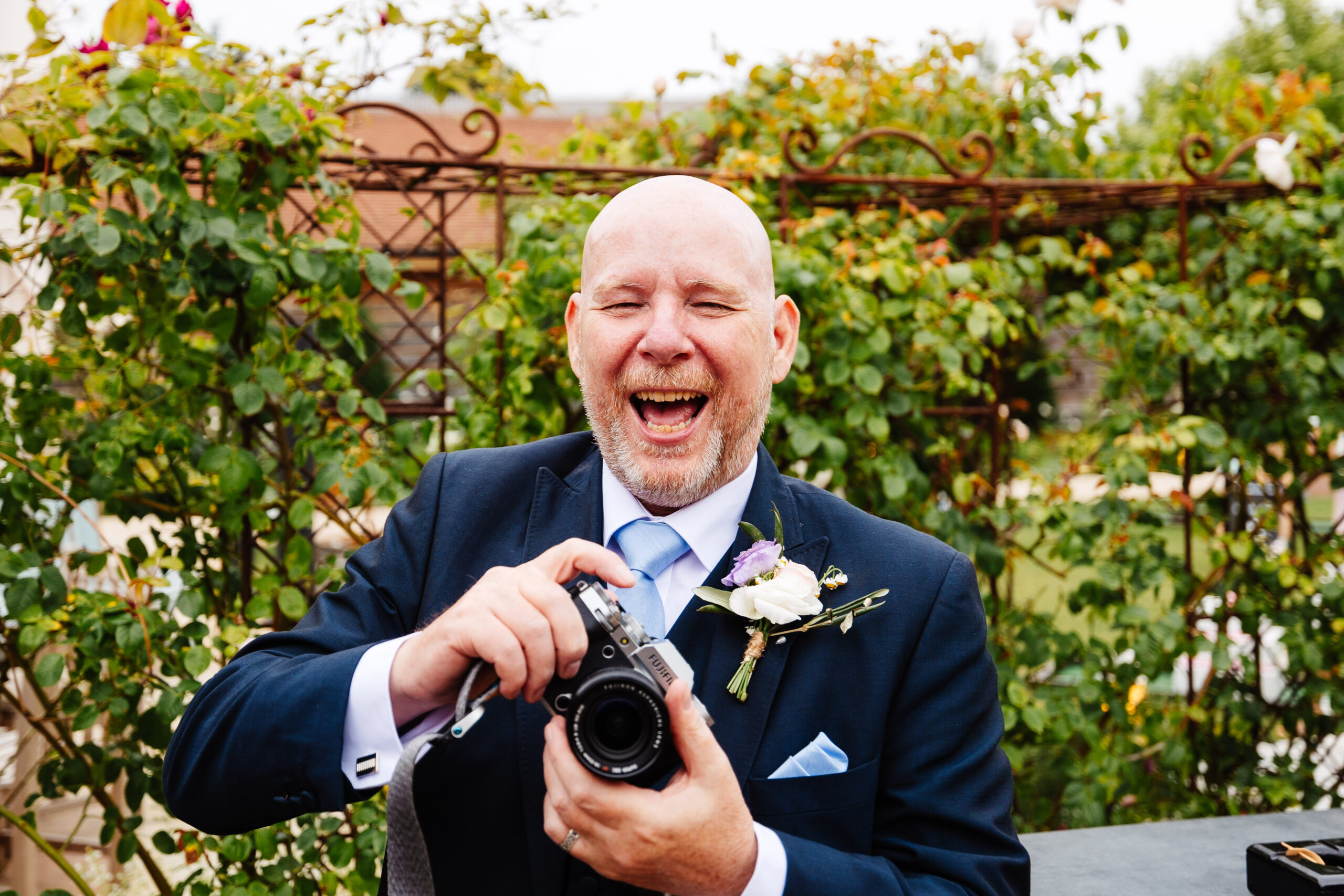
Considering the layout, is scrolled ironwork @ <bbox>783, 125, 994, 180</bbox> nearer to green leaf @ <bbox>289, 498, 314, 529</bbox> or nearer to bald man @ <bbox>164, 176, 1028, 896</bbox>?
bald man @ <bbox>164, 176, 1028, 896</bbox>

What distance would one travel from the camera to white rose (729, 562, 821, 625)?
1316 millimetres

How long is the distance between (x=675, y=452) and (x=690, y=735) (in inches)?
19.3

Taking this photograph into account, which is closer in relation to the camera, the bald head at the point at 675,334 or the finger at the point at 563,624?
the finger at the point at 563,624

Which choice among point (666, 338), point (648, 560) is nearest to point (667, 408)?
point (666, 338)

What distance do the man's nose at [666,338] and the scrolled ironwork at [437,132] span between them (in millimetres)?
1392

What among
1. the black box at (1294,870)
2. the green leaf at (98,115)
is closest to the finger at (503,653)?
the black box at (1294,870)

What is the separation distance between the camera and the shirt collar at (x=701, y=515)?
4.87 feet

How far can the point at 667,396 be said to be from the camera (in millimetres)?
1450

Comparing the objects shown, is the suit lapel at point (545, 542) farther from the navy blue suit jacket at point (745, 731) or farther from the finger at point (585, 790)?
the finger at point (585, 790)

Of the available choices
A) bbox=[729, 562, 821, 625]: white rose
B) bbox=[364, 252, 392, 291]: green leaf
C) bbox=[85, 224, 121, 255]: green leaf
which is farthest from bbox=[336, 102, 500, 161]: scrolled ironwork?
bbox=[729, 562, 821, 625]: white rose

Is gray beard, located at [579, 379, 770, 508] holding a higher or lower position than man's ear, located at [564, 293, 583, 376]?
lower

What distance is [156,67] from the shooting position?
2143 mm

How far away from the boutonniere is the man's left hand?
259mm

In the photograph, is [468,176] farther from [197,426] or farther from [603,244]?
[603,244]
